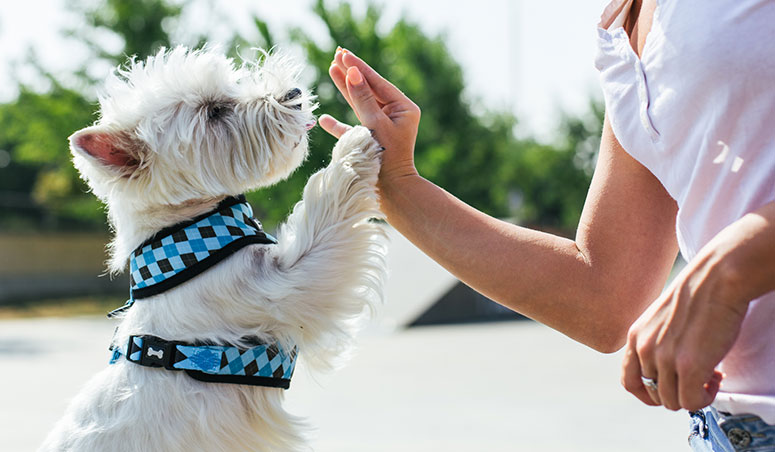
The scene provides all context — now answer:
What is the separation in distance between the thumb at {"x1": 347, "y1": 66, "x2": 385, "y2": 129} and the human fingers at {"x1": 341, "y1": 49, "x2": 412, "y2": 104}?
0.07 feet

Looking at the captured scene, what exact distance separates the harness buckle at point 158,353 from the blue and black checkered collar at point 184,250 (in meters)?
0.16

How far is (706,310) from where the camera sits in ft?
3.88

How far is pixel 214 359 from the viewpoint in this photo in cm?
206

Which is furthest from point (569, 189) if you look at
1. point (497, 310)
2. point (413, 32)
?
point (497, 310)

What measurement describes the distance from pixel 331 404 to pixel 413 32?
27106 millimetres

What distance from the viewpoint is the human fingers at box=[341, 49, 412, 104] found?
6.68ft

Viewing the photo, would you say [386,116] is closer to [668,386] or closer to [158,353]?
[158,353]

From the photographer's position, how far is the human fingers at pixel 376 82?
204cm

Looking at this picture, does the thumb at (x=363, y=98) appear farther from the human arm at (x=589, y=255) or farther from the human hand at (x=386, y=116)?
the human arm at (x=589, y=255)

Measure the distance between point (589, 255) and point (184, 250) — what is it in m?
1.11

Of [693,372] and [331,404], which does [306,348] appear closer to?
[693,372]

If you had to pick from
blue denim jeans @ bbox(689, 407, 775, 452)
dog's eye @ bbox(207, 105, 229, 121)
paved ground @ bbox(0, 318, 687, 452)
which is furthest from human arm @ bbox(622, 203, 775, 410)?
paved ground @ bbox(0, 318, 687, 452)

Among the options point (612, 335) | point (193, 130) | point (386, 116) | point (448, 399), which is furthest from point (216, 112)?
point (448, 399)

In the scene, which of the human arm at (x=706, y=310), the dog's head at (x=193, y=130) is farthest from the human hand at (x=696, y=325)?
the dog's head at (x=193, y=130)
